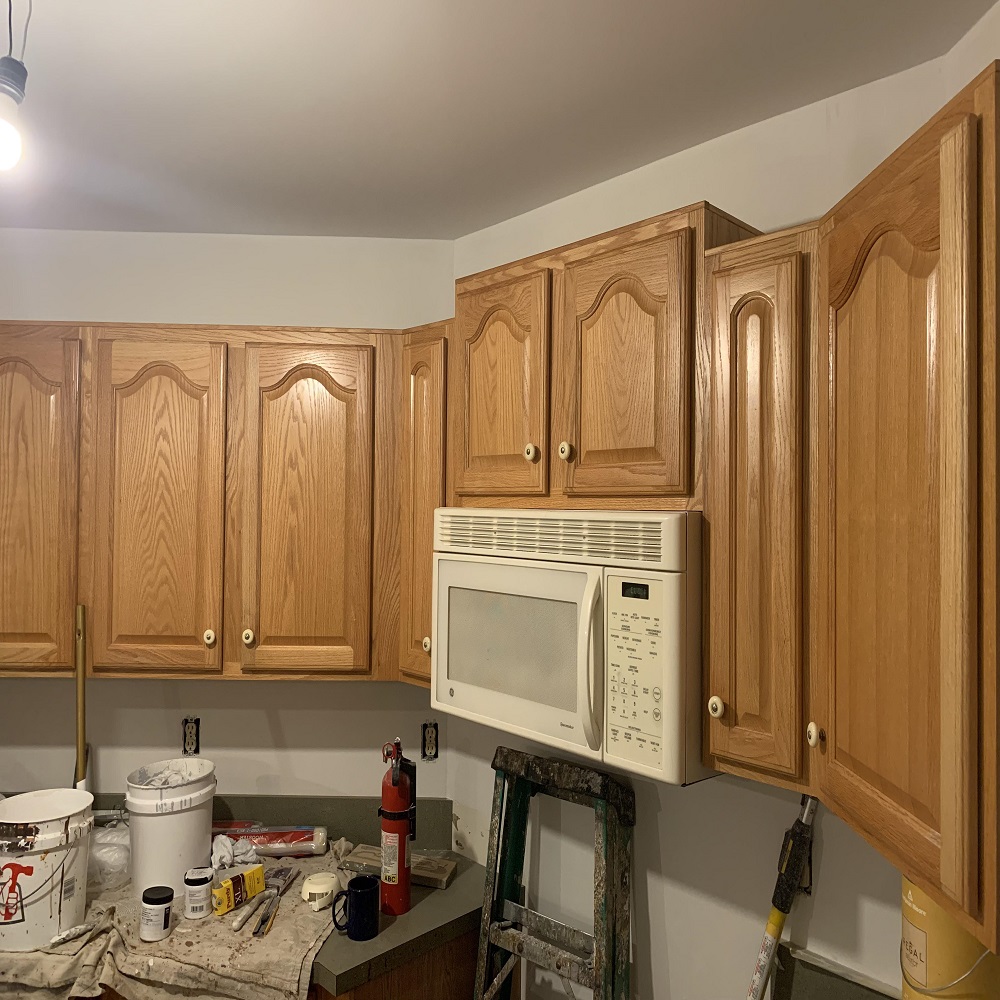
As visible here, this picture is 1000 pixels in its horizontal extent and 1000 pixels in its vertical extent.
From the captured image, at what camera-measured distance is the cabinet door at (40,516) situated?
2010mm

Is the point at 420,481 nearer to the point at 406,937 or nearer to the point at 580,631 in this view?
the point at 580,631

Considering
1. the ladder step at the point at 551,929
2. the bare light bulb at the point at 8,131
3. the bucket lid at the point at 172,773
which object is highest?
the bare light bulb at the point at 8,131

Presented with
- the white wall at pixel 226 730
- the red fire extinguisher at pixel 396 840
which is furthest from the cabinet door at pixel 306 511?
the white wall at pixel 226 730

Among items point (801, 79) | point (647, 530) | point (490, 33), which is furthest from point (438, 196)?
point (647, 530)

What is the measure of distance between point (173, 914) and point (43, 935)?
26 cm

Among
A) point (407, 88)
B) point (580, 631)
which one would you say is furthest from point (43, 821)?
point (407, 88)

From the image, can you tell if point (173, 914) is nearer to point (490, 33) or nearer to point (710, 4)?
point (490, 33)

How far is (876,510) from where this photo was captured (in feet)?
3.19

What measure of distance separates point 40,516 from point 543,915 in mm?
1596

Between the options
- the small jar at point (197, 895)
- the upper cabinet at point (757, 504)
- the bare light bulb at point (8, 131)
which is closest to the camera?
the bare light bulb at point (8, 131)

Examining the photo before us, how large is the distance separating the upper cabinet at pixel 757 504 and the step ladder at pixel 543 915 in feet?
1.76

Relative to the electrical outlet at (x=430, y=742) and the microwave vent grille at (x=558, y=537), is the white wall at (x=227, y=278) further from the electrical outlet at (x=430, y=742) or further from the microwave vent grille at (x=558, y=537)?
the electrical outlet at (x=430, y=742)

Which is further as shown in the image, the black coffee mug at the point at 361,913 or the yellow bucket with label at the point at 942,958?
the black coffee mug at the point at 361,913

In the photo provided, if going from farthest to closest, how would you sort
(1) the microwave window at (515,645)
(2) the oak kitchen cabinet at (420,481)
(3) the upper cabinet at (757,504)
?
1. (2) the oak kitchen cabinet at (420,481)
2. (1) the microwave window at (515,645)
3. (3) the upper cabinet at (757,504)
